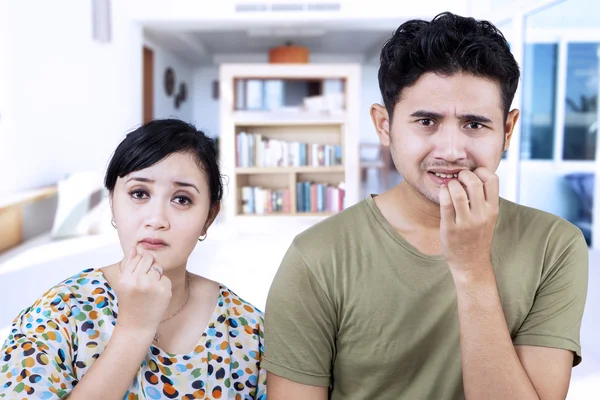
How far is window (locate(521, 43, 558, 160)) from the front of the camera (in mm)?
6109

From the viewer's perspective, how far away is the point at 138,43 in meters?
8.94

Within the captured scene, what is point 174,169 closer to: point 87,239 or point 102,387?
point 102,387

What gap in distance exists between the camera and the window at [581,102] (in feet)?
18.2

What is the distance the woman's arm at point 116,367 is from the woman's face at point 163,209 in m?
0.16

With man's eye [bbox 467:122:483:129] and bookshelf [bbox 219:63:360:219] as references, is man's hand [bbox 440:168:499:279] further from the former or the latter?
bookshelf [bbox 219:63:360:219]

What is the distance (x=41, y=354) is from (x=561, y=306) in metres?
0.89

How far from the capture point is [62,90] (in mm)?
6621

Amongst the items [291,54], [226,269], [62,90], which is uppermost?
[291,54]

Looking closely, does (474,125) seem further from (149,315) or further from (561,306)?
(149,315)

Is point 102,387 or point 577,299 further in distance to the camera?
point 577,299

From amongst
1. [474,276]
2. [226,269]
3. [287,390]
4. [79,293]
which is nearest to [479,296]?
[474,276]

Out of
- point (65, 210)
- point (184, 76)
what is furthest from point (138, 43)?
point (184, 76)

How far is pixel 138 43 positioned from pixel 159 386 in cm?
858

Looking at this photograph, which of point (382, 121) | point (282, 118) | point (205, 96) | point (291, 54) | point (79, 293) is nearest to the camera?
point (79, 293)
